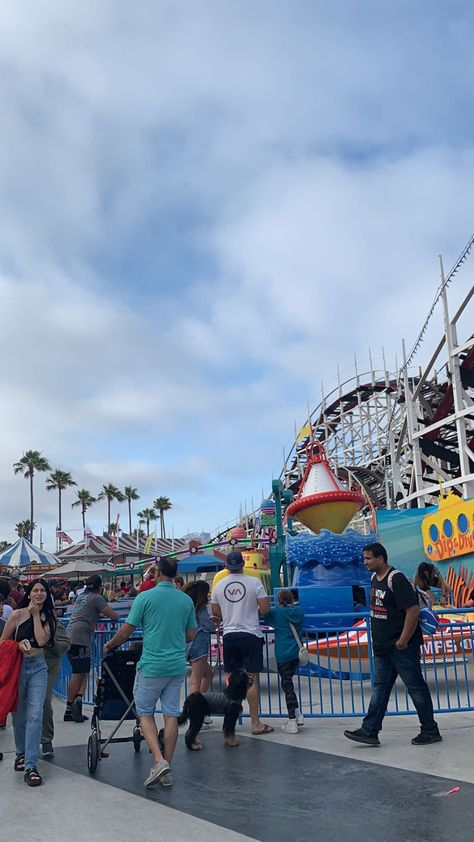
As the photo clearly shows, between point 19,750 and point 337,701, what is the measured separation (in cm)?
372

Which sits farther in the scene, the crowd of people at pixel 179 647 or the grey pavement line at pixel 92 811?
the crowd of people at pixel 179 647

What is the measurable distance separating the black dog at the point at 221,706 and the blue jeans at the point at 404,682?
1.06 meters

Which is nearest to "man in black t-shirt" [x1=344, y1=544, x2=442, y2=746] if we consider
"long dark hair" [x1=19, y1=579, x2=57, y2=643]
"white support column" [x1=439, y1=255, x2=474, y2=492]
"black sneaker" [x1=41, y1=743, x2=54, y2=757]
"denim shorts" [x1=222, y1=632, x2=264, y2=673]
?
"denim shorts" [x1=222, y1=632, x2=264, y2=673]

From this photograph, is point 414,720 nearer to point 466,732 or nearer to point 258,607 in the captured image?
point 466,732

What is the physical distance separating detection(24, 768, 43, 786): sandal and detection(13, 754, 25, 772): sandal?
17.3 inches

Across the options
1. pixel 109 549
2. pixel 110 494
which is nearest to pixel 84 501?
pixel 110 494

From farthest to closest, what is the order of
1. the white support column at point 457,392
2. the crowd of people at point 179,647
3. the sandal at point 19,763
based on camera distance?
the white support column at point 457,392, the sandal at point 19,763, the crowd of people at point 179,647

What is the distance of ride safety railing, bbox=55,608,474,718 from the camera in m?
7.36

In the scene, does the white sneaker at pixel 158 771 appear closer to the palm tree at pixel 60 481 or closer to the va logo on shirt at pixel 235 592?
the va logo on shirt at pixel 235 592

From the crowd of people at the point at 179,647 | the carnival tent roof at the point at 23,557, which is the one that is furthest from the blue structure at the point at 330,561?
the carnival tent roof at the point at 23,557

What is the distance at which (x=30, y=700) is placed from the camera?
5238 mm

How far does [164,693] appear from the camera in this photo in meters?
5.09

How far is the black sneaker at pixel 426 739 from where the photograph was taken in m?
5.75

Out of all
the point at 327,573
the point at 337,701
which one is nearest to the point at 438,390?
the point at 327,573
